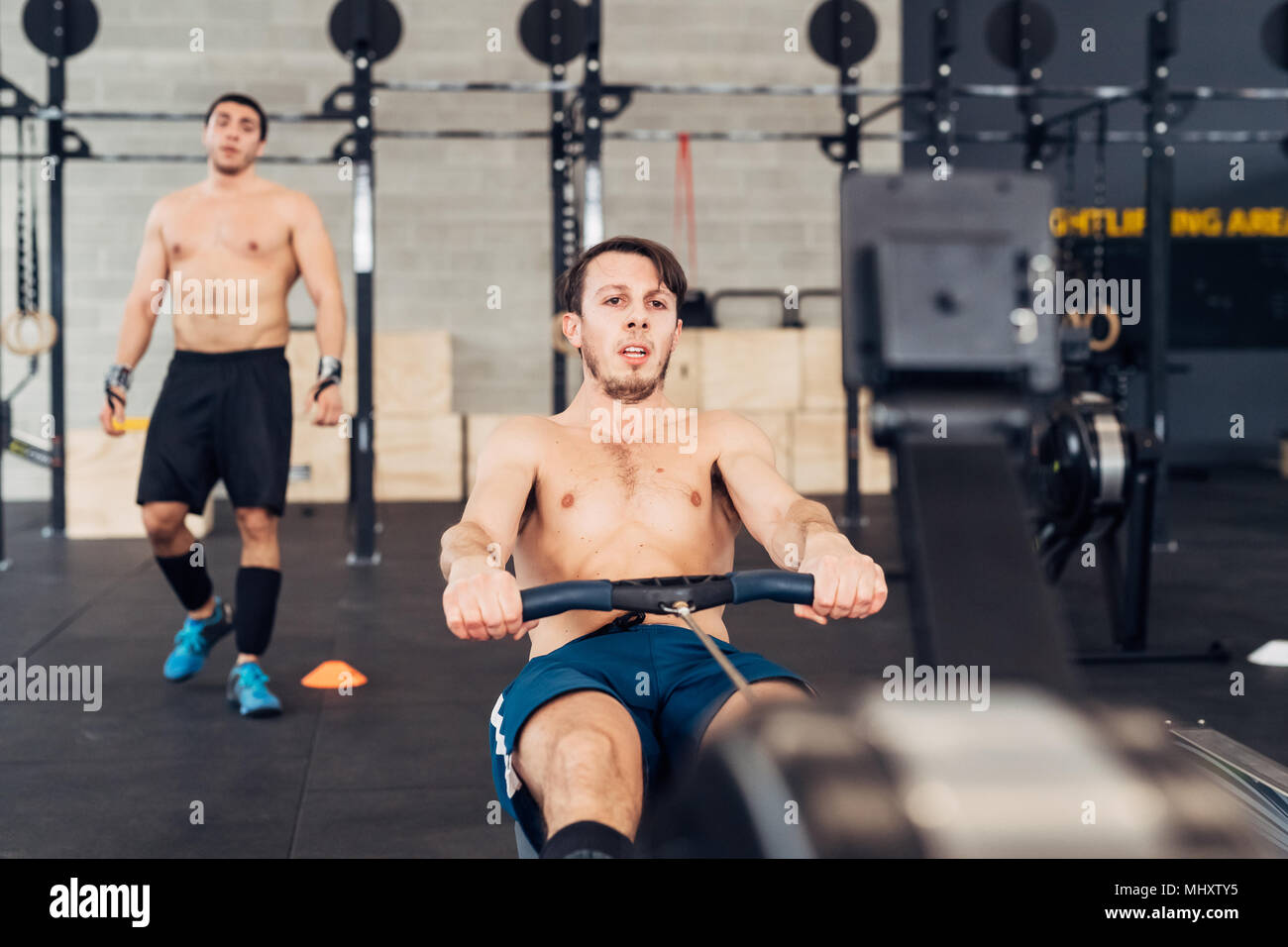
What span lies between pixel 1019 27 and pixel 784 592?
5.80 metres

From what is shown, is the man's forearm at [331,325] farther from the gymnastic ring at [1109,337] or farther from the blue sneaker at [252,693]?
the gymnastic ring at [1109,337]

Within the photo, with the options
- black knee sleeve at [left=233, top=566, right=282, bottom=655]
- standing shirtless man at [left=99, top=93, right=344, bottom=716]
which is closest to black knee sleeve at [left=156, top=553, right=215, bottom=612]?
standing shirtless man at [left=99, top=93, right=344, bottom=716]

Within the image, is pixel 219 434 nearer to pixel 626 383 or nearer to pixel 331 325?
pixel 331 325

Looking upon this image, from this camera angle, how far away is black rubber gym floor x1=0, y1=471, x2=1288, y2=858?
2.25 m

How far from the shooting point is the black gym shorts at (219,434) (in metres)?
3.03

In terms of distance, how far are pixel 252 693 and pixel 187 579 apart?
0.39m

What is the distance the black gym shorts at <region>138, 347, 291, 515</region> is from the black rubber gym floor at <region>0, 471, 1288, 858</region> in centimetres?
54

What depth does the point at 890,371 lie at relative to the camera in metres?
1.16

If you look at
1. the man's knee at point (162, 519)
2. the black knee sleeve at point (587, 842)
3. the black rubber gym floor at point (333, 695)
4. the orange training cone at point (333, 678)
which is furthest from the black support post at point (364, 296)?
the black knee sleeve at point (587, 842)

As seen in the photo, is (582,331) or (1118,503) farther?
(1118,503)

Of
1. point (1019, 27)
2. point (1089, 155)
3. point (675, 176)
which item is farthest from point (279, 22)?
point (1089, 155)

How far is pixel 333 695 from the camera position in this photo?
319cm
